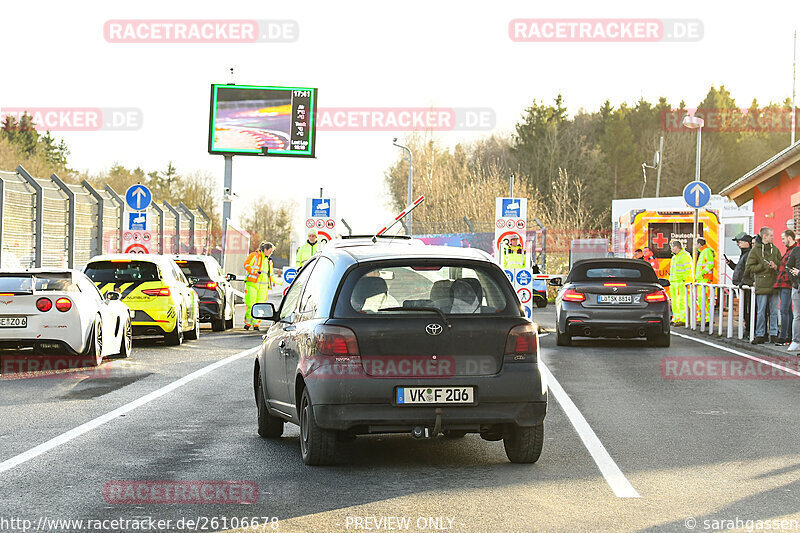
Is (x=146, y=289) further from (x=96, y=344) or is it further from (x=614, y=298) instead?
(x=614, y=298)

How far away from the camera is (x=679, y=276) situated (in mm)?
26219

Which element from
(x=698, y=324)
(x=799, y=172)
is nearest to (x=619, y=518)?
(x=698, y=324)

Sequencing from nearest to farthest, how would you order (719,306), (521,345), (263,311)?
1. (521,345)
2. (263,311)
3. (719,306)

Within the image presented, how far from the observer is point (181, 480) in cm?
743

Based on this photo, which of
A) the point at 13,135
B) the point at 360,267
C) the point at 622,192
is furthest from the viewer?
the point at 622,192

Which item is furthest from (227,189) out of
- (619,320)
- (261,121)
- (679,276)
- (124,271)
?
(619,320)

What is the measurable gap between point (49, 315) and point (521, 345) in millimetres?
8650

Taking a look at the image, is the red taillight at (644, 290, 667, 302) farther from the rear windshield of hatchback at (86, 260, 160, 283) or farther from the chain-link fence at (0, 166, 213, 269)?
the chain-link fence at (0, 166, 213, 269)

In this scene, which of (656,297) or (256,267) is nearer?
(656,297)

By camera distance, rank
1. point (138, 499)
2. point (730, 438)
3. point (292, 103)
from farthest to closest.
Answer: point (292, 103)
point (730, 438)
point (138, 499)

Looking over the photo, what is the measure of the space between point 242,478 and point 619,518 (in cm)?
244

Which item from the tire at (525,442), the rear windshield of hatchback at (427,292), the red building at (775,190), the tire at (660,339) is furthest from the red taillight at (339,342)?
the red building at (775,190)

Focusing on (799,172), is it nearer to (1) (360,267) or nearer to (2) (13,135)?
(1) (360,267)

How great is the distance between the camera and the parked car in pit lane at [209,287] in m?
23.6
